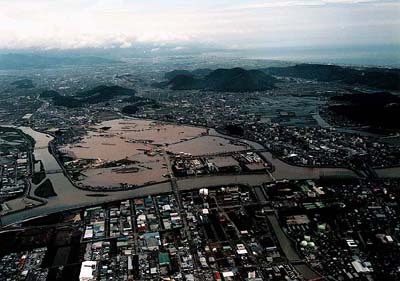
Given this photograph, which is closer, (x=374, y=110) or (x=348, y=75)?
(x=374, y=110)

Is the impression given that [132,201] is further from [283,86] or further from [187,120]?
[283,86]

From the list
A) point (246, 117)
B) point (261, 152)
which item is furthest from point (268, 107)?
point (261, 152)

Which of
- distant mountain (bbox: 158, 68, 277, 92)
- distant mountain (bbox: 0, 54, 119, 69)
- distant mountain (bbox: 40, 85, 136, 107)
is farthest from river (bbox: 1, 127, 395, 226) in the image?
distant mountain (bbox: 0, 54, 119, 69)

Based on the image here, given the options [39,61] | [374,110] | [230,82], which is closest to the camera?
[374,110]

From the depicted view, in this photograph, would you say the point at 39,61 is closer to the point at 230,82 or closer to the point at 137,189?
the point at 230,82

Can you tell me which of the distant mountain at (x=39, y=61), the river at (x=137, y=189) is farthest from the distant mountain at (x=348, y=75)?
the distant mountain at (x=39, y=61)

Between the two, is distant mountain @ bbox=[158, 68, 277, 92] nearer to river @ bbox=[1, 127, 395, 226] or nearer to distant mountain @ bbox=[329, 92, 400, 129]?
distant mountain @ bbox=[329, 92, 400, 129]

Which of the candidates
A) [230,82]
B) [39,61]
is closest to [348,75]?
[230,82]
